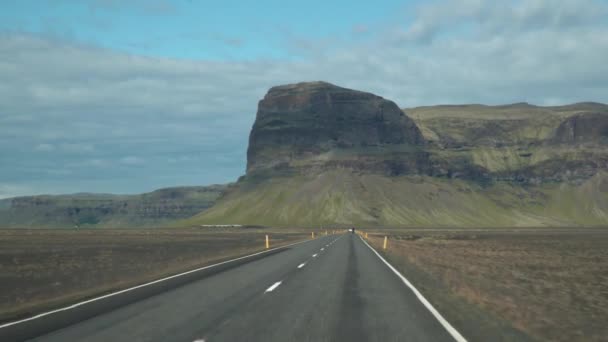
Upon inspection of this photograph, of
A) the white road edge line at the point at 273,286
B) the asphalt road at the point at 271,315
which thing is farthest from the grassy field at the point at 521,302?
the white road edge line at the point at 273,286

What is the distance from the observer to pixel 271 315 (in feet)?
41.3

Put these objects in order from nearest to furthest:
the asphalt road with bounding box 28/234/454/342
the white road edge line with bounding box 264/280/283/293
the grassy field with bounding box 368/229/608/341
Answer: the asphalt road with bounding box 28/234/454/342, the grassy field with bounding box 368/229/608/341, the white road edge line with bounding box 264/280/283/293

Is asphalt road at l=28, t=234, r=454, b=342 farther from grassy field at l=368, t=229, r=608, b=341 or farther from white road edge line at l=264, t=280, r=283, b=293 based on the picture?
grassy field at l=368, t=229, r=608, b=341

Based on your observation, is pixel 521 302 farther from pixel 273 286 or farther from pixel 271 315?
pixel 271 315

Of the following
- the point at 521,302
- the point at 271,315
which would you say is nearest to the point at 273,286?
the point at 271,315

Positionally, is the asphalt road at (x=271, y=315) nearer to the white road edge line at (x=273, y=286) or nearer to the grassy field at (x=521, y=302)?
the white road edge line at (x=273, y=286)

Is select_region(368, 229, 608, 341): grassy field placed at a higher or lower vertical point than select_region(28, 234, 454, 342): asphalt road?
lower

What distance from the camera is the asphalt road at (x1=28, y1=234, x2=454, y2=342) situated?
34.4ft

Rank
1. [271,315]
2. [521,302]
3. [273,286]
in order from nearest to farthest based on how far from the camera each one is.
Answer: [271,315] < [521,302] < [273,286]

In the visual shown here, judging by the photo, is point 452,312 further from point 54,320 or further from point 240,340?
point 54,320

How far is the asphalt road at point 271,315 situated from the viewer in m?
10.5

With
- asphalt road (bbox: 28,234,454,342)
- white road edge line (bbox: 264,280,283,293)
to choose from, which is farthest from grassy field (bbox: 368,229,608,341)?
white road edge line (bbox: 264,280,283,293)

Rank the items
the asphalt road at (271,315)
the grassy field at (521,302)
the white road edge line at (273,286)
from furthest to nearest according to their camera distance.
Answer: the white road edge line at (273,286)
the grassy field at (521,302)
the asphalt road at (271,315)

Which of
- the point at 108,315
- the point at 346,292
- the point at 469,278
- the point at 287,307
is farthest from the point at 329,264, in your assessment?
the point at 108,315
